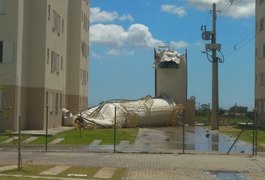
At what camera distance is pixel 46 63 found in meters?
41.3

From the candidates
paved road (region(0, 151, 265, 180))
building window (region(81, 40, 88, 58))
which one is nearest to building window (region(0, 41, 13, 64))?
paved road (region(0, 151, 265, 180))

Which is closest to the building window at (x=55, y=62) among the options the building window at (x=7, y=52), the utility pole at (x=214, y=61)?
the building window at (x=7, y=52)

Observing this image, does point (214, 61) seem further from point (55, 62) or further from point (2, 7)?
point (2, 7)

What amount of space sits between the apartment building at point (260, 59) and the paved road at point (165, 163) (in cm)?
3485

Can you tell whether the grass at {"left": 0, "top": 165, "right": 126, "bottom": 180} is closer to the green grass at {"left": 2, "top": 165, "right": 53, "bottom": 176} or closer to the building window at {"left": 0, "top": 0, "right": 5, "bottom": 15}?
the green grass at {"left": 2, "top": 165, "right": 53, "bottom": 176}

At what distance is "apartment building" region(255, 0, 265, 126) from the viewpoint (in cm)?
5794

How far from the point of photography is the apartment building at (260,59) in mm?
57941

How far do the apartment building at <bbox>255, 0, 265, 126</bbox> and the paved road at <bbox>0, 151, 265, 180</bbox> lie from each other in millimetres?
34850

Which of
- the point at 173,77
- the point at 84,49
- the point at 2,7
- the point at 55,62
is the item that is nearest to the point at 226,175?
the point at 2,7

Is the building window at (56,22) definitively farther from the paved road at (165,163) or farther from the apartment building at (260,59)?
the apartment building at (260,59)

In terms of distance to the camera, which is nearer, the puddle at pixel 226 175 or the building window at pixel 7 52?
the puddle at pixel 226 175

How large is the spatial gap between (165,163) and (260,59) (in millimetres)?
40410

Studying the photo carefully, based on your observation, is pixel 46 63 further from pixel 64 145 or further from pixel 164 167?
pixel 164 167

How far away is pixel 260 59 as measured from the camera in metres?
59.4
